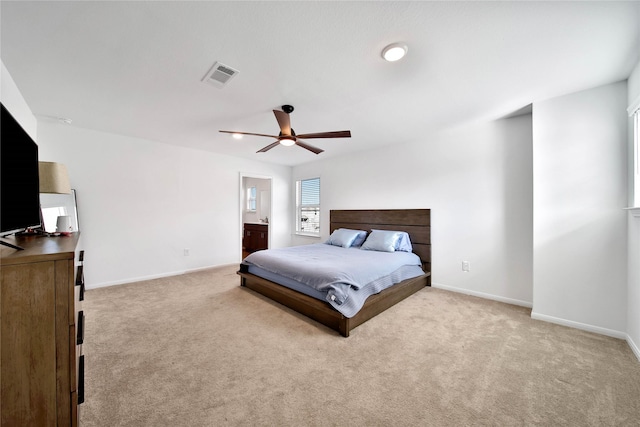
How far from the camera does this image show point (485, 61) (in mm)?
1899

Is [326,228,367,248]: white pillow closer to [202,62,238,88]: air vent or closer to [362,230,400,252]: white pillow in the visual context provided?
[362,230,400,252]: white pillow

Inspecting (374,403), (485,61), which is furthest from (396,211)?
(374,403)

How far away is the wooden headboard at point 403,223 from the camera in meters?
3.78

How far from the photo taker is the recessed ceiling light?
5.59 ft

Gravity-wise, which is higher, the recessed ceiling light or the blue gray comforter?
the recessed ceiling light

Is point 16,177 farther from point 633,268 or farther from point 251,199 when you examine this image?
point 251,199

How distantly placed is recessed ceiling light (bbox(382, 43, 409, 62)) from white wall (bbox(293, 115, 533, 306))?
2.19 m

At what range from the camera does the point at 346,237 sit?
4.28 m

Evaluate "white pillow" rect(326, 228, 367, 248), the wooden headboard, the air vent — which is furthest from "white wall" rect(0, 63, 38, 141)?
the wooden headboard

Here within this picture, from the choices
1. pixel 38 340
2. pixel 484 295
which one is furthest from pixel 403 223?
pixel 38 340

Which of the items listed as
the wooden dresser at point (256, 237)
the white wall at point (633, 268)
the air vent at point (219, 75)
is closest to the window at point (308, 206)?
the wooden dresser at point (256, 237)

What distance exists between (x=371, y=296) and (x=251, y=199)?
6086 millimetres

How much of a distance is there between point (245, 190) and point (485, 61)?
7.15m

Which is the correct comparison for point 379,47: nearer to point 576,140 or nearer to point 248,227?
point 576,140
